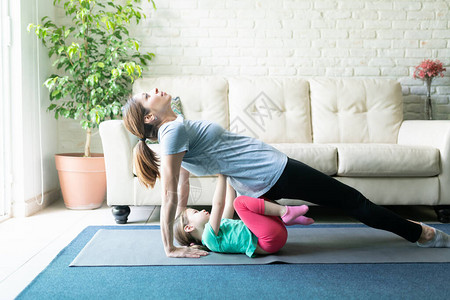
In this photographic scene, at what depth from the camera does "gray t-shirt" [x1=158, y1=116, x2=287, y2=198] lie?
1709mm

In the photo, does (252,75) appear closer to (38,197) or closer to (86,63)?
(86,63)

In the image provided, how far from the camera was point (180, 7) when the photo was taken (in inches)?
131

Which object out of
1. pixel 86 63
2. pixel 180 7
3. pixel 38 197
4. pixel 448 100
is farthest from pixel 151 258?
pixel 448 100

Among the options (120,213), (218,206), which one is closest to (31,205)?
(120,213)

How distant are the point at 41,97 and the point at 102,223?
1137 mm

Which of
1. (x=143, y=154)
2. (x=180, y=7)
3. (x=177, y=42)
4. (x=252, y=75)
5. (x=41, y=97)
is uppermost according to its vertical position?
(x=180, y=7)

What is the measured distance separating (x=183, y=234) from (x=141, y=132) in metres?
0.52

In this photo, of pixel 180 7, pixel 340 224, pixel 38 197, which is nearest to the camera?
pixel 340 224

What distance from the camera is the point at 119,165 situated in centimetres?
245

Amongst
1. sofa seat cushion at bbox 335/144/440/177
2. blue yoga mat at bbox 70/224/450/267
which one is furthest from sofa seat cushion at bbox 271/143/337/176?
blue yoga mat at bbox 70/224/450/267

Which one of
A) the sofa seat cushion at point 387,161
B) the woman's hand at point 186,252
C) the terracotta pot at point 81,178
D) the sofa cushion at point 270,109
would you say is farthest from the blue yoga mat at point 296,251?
the sofa cushion at point 270,109

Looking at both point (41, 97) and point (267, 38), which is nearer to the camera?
point (41, 97)

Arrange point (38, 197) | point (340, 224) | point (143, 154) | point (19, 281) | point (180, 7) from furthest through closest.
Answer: point (180, 7), point (38, 197), point (340, 224), point (143, 154), point (19, 281)

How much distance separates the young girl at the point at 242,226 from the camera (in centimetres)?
175
